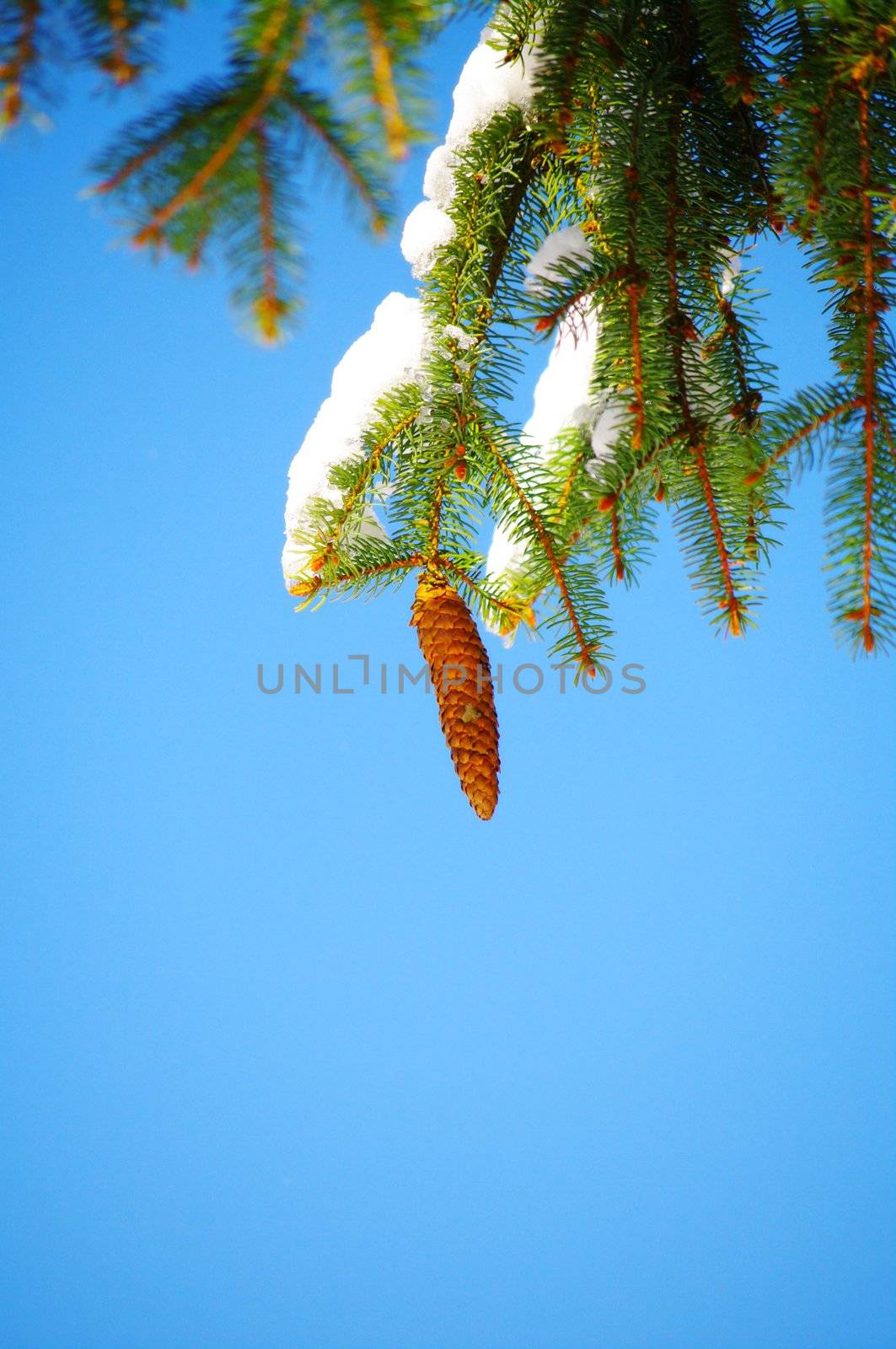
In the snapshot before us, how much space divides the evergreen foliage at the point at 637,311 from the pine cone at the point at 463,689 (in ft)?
0.15

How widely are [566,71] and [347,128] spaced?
209 mm

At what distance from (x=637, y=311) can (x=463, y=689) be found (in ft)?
0.66

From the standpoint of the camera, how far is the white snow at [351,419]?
1.73 feet

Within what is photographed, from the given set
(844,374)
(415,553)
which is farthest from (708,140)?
(415,553)

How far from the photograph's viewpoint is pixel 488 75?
1.69 feet

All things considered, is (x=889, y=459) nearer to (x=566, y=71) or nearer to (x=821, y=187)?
(x=821, y=187)

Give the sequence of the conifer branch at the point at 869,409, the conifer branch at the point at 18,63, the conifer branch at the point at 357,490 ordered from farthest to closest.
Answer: the conifer branch at the point at 357,490
the conifer branch at the point at 869,409
the conifer branch at the point at 18,63

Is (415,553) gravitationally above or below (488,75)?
below

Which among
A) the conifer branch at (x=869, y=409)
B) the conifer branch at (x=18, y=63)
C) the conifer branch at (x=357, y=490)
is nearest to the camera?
the conifer branch at (x=18, y=63)

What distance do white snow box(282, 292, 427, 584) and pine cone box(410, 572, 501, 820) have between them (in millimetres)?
81

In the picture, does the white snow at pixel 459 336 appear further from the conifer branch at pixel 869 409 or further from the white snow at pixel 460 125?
the conifer branch at pixel 869 409

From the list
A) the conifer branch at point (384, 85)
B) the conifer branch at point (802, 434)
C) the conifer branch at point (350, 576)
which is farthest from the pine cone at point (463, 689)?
the conifer branch at point (384, 85)

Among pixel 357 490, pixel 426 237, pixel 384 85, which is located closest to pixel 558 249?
pixel 426 237

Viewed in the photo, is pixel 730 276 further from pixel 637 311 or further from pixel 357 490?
pixel 357 490
